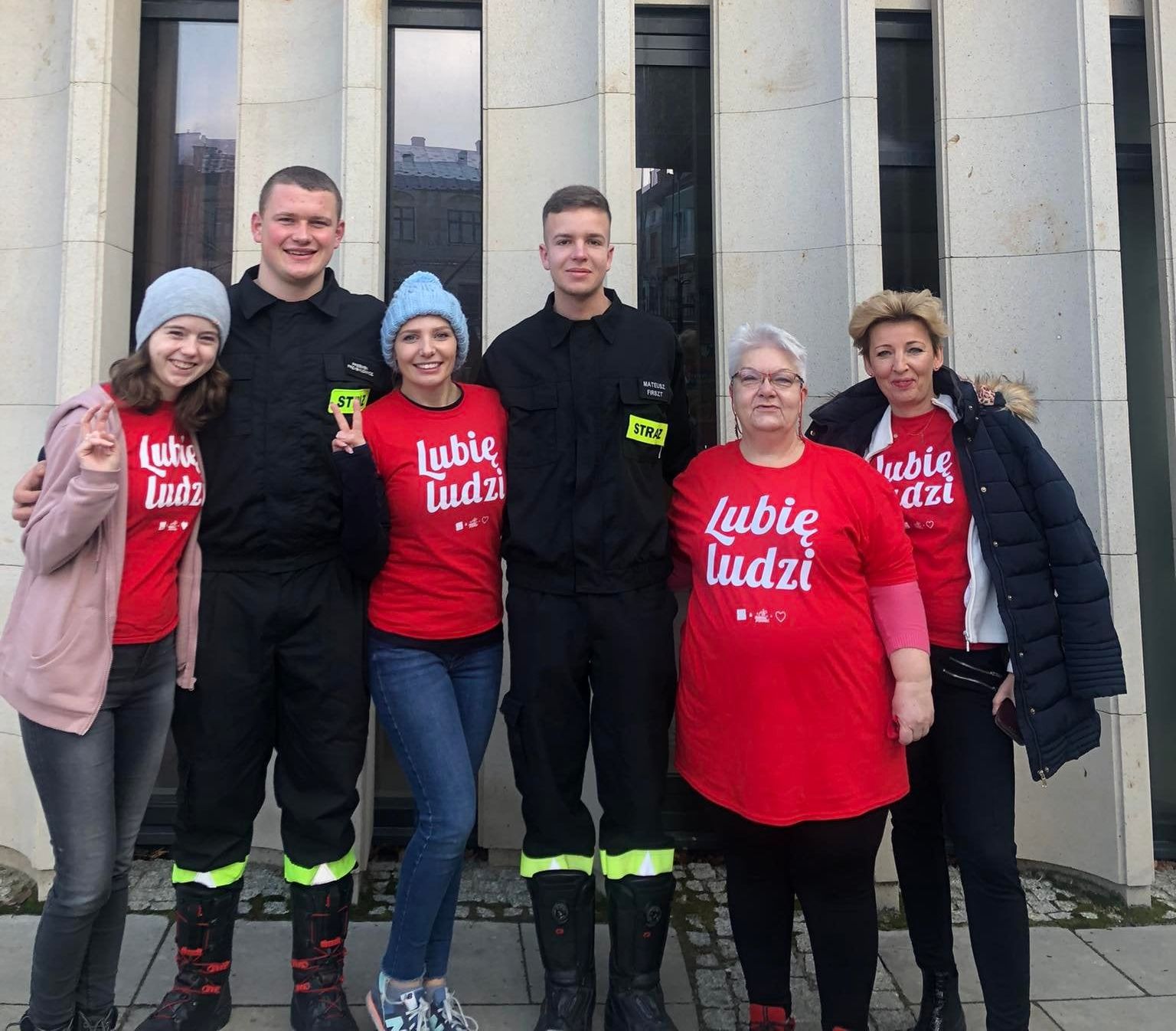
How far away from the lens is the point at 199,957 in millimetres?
2889

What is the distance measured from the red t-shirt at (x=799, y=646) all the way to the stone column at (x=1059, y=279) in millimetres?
2033

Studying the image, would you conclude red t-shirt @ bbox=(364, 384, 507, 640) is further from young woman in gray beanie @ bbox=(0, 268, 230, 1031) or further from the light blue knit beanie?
young woman in gray beanie @ bbox=(0, 268, 230, 1031)

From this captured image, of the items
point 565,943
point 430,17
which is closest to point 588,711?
point 565,943

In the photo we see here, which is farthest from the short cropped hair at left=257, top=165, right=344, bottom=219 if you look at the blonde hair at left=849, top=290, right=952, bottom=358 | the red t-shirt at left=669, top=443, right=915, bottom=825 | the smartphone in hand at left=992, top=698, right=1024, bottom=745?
the smartphone in hand at left=992, top=698, right=1024, bottom=745

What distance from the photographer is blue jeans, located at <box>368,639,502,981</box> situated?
9.09ft

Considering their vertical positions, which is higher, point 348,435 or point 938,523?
point 348,435

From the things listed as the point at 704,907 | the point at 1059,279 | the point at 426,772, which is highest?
the point at 1059,279

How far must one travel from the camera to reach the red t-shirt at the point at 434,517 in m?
2.77

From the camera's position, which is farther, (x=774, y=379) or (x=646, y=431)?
(x=646, y=431)

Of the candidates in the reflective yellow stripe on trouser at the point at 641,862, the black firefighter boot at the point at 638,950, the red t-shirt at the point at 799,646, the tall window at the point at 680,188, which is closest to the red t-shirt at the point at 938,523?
the red t-shirt at the point at 799,646

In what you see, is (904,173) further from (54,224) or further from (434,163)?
(54,224)

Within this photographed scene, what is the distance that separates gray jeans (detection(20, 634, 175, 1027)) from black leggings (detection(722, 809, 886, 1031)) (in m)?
1.71

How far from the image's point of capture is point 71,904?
2.60 m

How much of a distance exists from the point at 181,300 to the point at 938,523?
7.55ft
